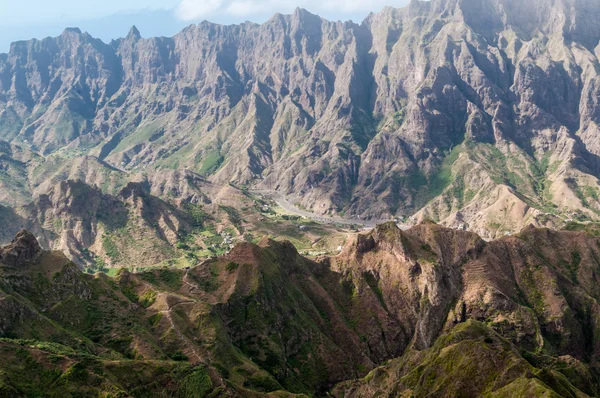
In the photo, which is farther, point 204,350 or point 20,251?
point 20,251

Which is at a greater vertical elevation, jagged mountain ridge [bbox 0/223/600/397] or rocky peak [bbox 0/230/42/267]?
rocky peak [bbox 0/230/42/267]

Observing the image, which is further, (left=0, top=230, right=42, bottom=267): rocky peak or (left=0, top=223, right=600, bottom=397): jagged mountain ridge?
(left=0, top=230, right=42, bottom=267): rocky peak

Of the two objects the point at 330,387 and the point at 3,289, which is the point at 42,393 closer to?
the point at 3,289

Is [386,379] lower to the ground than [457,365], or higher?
lower

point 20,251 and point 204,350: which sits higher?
point 20,251

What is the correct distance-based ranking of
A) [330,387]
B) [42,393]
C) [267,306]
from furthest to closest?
[267,306], [330,387], [42,393]

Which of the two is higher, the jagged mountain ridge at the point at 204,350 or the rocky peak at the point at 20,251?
the rocky peak at the point at 20,251

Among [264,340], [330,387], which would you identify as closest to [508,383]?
[330,387]

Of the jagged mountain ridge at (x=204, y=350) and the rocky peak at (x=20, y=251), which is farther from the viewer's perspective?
the rocky peak at (x=20, y=251)
